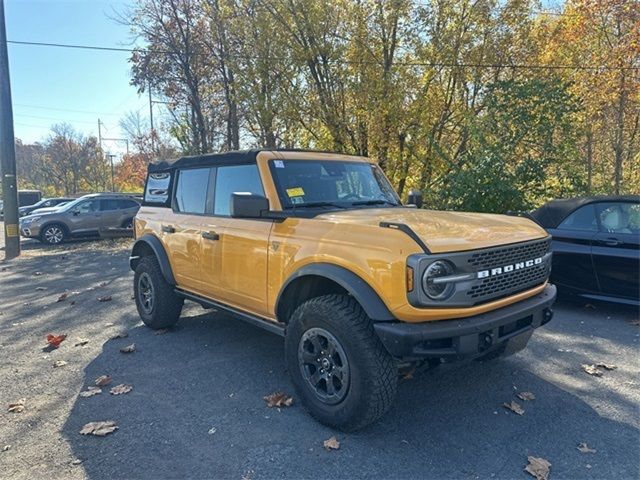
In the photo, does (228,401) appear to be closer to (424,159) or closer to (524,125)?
(524,125)

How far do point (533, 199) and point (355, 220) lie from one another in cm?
754

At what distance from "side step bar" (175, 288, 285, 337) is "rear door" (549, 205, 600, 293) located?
162 inches

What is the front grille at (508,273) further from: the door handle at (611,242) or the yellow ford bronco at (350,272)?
the door handle at (611,242)

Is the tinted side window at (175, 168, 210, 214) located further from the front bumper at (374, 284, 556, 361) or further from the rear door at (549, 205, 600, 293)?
the rear door at (549, 205, 600, 293)

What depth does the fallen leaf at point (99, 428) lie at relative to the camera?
9.99 ft

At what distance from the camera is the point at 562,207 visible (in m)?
5.97

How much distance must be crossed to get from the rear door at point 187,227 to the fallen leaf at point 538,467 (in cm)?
326

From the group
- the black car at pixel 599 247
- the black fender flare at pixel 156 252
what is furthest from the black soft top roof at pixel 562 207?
the black fender flare at pixel 156 252

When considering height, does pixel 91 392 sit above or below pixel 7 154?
below

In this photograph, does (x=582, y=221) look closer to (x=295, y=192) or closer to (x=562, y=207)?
(x=562, y=207)

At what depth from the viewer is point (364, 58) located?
1251 cm

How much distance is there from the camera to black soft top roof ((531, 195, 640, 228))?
5.55 metres

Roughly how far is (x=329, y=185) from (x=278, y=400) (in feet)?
6.28

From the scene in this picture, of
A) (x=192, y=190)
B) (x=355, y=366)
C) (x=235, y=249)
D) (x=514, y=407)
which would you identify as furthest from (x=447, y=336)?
(x=192, y=190)
